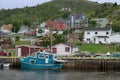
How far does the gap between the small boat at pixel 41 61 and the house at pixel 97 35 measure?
36.0 meters

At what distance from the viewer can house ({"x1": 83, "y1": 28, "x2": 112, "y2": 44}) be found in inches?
4376

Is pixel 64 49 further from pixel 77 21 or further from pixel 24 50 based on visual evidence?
pixel 77 21

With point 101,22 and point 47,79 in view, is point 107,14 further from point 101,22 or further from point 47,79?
point 47,79

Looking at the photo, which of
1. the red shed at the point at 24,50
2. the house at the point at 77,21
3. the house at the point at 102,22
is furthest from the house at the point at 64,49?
the house at the point at 77,21

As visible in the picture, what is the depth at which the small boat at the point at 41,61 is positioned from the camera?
250ft

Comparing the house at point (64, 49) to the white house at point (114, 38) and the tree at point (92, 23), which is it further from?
the tree at point (92, 23)

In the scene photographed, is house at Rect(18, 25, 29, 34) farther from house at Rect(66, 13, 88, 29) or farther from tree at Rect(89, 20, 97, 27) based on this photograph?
tree at Rect(89, 20, 97, 27)

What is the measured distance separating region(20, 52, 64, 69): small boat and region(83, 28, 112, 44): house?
36.0 meters

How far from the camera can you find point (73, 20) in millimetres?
156500

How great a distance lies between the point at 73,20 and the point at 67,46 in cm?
6852

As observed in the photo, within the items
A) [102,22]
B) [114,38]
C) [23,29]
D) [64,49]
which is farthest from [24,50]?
[23,29]

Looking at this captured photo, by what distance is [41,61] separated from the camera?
76438 millimetres

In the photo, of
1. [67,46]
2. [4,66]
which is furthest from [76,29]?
[4,66]

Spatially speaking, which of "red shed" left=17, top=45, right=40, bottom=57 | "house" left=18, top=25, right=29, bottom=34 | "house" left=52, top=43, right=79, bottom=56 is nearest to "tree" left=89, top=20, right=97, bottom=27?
"house" left=18, top=25, right=29, bottom=34
